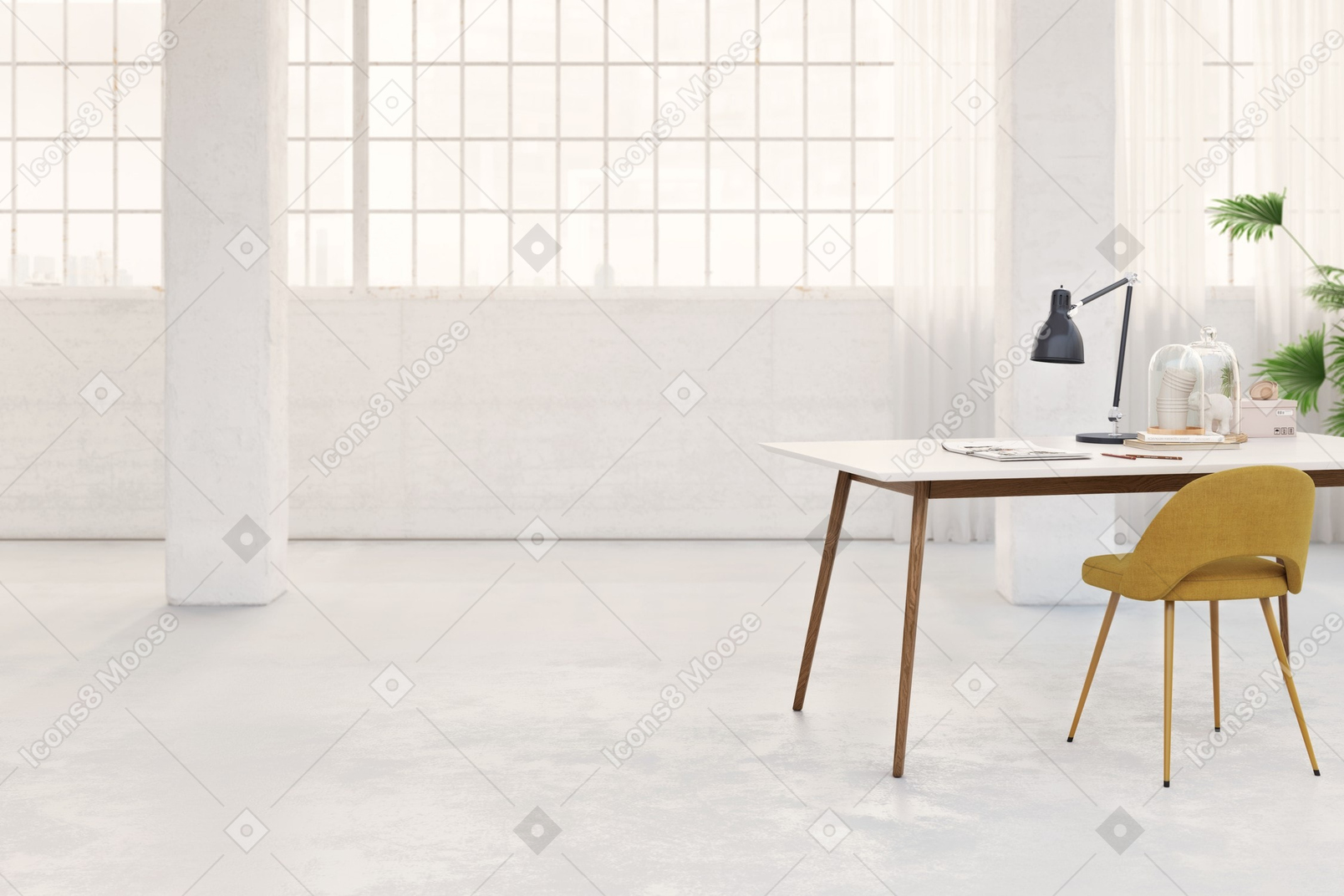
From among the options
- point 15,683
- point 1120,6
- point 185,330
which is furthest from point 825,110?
point 15,683

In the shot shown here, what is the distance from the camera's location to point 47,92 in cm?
677

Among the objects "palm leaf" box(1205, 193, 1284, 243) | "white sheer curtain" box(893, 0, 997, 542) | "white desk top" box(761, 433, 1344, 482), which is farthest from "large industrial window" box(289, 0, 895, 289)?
"white desk top" box(761, 433, 1344, 482)

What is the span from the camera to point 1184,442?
322 cm

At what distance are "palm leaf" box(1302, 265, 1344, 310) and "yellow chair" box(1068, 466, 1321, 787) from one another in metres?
3.82

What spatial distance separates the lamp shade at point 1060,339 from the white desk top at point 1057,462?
26cm

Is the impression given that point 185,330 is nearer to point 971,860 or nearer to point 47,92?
point 47,92

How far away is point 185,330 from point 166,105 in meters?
0.93

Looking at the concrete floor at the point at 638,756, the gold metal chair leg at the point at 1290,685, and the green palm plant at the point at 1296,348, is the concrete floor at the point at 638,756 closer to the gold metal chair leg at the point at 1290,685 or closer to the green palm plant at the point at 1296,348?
the gold metal chair leg at the point at 1290,685

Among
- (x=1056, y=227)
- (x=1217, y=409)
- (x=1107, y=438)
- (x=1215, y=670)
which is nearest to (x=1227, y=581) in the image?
(x=1215, y=670)

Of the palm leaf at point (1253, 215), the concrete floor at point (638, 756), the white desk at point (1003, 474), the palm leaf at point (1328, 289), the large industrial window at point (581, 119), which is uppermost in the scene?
the large industrial window at point (581, 119)

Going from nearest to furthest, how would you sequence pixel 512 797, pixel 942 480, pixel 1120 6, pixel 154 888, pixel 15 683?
pixel 154 888, pixel 512 797, pixel 942 480, pixel 15 683, pixel 1120 6

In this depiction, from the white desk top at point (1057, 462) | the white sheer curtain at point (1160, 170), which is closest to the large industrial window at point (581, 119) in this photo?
the white sheer curtain at point (1160, 170)

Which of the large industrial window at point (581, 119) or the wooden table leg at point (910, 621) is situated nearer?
the wooden table leg at point (910, 621)

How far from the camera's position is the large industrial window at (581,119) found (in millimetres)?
6742
